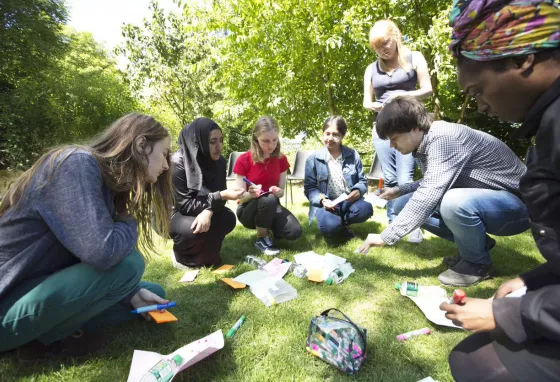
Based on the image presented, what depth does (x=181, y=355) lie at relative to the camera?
143 centimetres

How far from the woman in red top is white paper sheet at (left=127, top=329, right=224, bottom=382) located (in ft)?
4.97

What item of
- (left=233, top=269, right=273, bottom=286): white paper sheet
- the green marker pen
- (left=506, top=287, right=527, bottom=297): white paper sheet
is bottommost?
(left=233, top=269, right=273, bottom=286): white paper sheet

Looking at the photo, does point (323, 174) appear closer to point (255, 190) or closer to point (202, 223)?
point (255, 190)

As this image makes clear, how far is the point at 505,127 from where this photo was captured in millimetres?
7961

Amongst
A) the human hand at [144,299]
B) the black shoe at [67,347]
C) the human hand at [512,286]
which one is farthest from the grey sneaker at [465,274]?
the black shoe at [67,347]

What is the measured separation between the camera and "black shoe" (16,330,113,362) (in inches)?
58.7

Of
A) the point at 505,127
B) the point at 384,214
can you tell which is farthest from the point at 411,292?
the point at 505,127

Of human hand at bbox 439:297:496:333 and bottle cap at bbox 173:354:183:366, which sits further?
bottle cap at bbox 173:354:183:366

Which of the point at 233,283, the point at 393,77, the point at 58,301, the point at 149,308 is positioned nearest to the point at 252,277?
the point at 233,283

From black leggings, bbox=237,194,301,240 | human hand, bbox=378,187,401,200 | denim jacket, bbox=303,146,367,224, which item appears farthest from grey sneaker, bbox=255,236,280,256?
human hand, bbox=378,187,401,200

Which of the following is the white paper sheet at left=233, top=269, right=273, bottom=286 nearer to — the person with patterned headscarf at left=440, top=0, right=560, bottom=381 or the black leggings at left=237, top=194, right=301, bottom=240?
the black leggings at left=237, top=194, right=301, bottom=240

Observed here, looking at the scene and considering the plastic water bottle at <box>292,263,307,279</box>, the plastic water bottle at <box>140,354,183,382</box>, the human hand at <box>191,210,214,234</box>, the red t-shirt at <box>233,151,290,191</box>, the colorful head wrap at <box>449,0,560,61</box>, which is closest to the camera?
the colorful head wrap at <box>449,0,560,61</box>

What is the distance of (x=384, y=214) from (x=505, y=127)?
5.92 m

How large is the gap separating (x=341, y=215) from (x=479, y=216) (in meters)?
1.30
